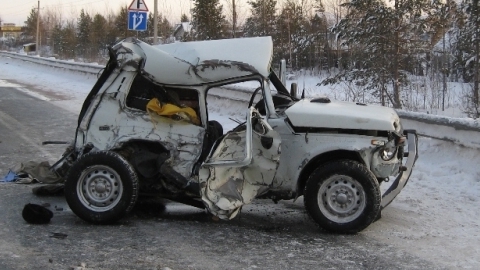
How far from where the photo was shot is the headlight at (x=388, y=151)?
17.8 feet

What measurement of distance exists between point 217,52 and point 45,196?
2.81 metres

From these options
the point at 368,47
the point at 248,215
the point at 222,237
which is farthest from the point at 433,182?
the point at 368,47

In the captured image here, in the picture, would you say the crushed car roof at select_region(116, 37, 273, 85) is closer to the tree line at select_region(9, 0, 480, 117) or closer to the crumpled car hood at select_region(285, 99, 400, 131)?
the crumpled car hood at select_region(285, 99, 400, 131)

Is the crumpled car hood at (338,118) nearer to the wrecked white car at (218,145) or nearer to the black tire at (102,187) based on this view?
the wrecked white car at (218,145)

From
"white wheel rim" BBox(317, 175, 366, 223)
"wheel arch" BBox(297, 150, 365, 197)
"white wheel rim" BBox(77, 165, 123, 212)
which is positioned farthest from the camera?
"white wheel rim" BBox(77, 165, 123, 212)

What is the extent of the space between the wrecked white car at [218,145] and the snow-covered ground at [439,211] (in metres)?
0.44

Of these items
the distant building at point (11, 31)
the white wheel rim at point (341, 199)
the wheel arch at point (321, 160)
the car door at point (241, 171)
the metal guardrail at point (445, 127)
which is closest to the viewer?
the car door at point (241, 171)

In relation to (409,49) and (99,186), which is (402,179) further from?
(409,49)

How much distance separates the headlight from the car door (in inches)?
41.0

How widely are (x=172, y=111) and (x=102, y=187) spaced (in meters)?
1.05

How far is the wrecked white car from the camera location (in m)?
5.38

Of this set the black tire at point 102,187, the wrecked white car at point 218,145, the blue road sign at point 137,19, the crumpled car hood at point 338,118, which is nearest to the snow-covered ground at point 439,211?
the wrecked white car at point 218,145

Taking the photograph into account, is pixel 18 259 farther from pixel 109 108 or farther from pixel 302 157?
pixel 302 157

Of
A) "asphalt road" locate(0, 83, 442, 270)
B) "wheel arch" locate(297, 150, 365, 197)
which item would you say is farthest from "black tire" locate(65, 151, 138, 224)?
"wheel arch" locate(297, 150, 365, 197)
